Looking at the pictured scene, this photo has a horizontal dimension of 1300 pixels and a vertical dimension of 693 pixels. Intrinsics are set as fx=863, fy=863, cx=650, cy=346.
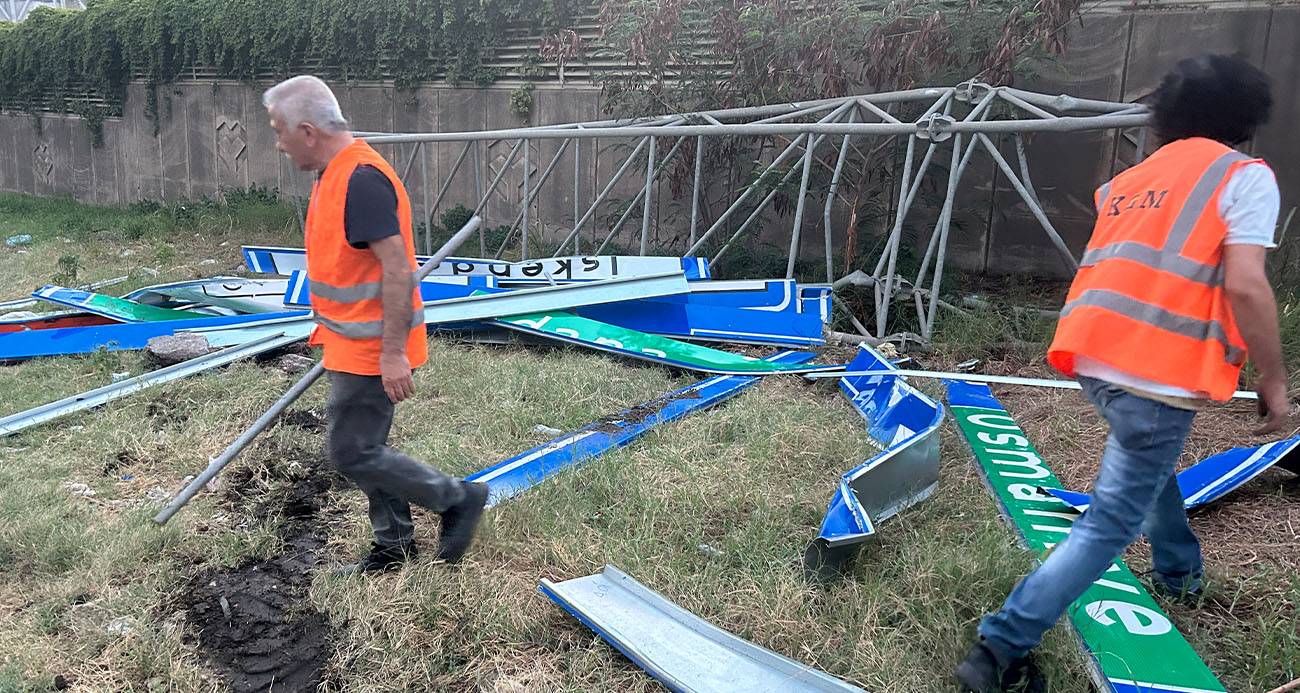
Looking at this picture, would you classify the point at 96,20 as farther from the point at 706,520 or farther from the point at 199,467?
the point at 706,520

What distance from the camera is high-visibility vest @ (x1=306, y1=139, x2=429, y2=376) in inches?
100

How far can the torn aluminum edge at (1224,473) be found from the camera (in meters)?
3.16

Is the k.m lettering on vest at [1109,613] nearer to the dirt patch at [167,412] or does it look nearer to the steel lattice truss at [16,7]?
the dirt patch at [167,412]

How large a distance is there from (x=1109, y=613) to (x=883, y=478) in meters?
0.83

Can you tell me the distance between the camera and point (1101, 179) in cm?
641

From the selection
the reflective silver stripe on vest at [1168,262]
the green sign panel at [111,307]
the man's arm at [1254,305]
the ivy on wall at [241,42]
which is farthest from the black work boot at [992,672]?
the ivy on wall at [241,42]

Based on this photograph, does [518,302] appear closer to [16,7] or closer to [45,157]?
[45,157]

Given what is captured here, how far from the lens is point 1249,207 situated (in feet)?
→ 6.18

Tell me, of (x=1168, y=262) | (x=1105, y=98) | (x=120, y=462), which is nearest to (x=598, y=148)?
(x=1105, y=98)

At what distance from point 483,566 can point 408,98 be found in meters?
8.91

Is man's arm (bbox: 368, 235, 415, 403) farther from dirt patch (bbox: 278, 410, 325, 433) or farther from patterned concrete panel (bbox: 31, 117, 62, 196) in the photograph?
patterned concrete panel (bbox: 31, 117, 62, 196)

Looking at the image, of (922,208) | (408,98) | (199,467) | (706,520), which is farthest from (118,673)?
(408,98)

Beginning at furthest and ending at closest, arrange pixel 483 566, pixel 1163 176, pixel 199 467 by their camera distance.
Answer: pixel 199 467 < pixel 483 566 < pixel 1163 176

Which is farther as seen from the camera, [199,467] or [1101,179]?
[1101,179]
